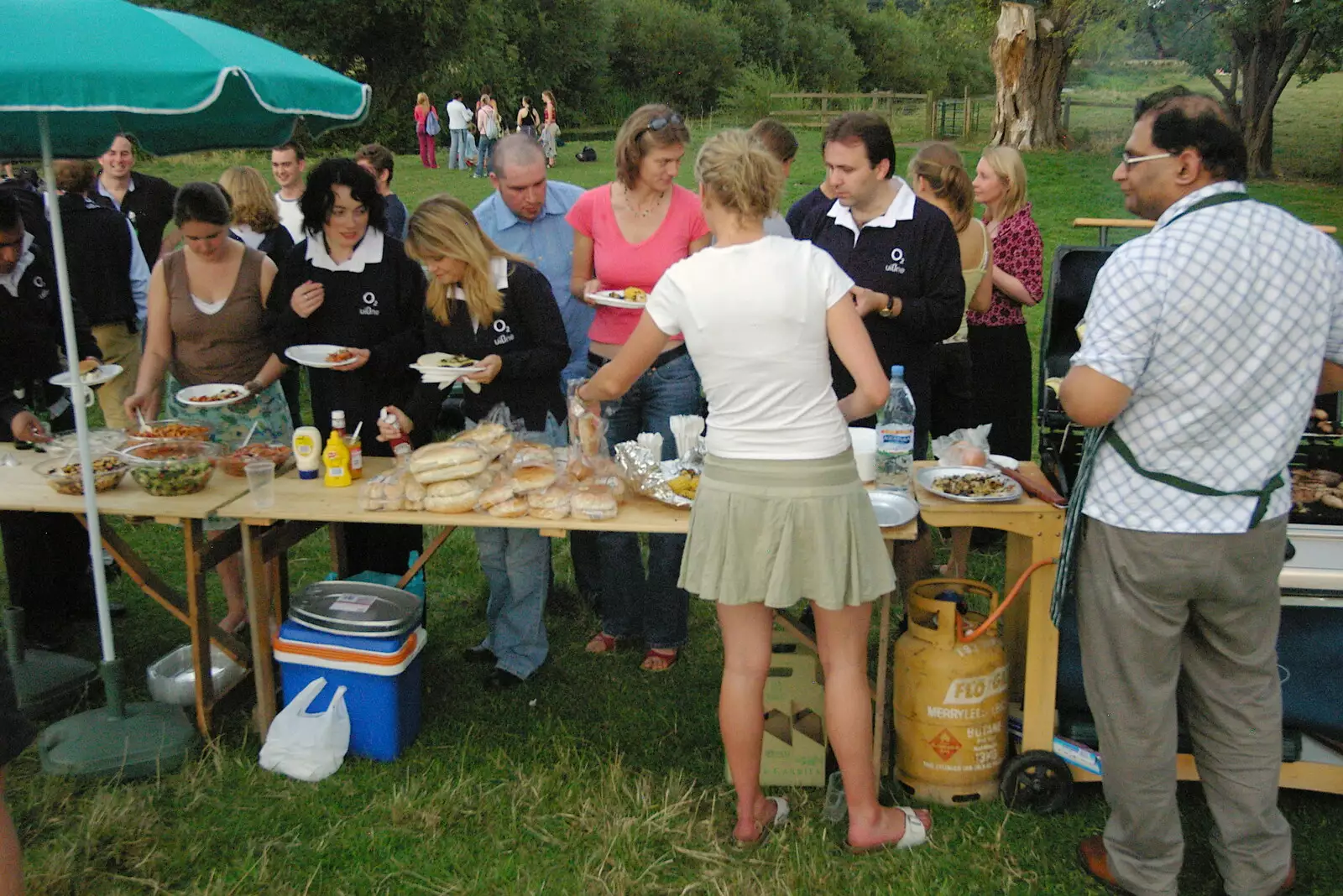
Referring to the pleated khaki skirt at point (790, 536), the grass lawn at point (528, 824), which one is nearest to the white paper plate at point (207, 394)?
the grass lawn at point (528, 824)

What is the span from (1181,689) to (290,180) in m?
5.38

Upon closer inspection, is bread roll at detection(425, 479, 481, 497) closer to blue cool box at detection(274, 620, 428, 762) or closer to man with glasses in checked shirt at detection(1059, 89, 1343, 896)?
blue cool box at detection(274, 620, 428, 762)

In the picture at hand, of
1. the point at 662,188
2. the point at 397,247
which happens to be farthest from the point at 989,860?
the point at 397,247

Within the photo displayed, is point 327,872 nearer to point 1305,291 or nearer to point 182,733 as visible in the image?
point 182,733

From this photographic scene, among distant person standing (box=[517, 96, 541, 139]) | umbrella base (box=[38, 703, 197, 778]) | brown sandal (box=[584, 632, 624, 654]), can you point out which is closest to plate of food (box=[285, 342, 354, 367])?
umbrella base (box=[38, 703, 197, 778])

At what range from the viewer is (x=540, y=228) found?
4.51 metres

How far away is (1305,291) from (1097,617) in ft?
2.88

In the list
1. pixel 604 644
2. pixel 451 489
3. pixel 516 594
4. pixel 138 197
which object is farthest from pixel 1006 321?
pixel 138 197

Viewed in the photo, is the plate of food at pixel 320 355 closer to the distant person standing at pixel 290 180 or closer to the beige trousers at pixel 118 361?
the beige trousers at pixel 118 361

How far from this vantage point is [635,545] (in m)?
4.23

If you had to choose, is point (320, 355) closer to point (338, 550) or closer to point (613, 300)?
point (338, 550)

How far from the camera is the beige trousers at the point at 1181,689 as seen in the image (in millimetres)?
2584

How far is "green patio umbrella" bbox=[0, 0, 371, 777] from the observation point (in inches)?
108

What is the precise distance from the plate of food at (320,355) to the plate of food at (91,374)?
62cm
